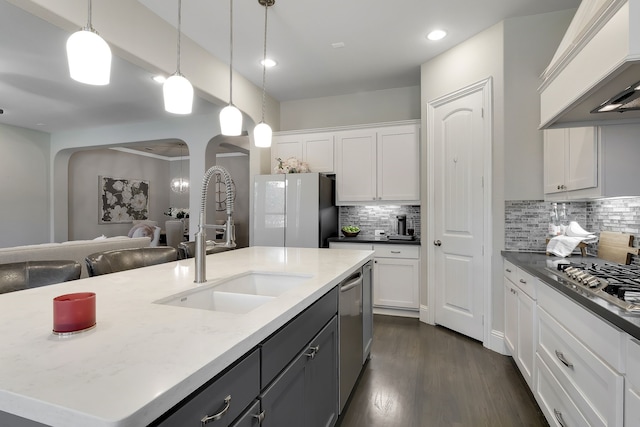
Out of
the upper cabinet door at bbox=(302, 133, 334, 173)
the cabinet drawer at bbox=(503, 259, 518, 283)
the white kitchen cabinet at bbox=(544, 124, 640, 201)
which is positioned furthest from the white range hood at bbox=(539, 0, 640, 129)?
the upper cabinet door at bbox=(302, 133, 334, 173)

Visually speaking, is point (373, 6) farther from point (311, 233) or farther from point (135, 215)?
point (135, 215)

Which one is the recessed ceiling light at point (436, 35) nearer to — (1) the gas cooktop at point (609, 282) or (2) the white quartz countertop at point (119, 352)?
(1) the gas cooktop at point (609, 282)

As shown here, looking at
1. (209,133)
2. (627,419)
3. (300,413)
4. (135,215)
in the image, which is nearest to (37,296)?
(300,413)

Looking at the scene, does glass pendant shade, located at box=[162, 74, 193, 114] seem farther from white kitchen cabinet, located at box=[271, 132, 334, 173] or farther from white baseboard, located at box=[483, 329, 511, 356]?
white baseboard, located at box=[483, 329, 511, 356]

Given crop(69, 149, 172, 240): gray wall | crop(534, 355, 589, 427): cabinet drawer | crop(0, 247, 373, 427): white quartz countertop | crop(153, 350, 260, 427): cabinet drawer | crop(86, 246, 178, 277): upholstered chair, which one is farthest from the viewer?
crop(69, 149, 172, 240): gray wall

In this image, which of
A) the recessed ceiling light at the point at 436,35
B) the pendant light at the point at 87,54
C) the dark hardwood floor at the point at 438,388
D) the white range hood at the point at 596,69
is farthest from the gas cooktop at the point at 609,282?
the recessed ceiling light at the point at 436,35

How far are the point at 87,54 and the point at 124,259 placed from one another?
1.24 meters

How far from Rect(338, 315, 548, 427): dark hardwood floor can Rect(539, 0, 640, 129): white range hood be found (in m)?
1.75

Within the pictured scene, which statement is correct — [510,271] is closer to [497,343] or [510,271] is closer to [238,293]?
[497,343]

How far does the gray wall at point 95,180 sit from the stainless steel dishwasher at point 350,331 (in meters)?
7.23

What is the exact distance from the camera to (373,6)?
2619 mm

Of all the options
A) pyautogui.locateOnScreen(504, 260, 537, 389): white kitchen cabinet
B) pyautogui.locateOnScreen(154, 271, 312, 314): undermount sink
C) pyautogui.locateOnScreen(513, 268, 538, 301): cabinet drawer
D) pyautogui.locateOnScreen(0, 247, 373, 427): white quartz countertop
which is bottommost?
pyautogui.locateOnScreen(504, 260, 537, 389): white kitchen cabinet

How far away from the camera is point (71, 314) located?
845 mm

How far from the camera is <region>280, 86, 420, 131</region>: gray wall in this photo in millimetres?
4309
